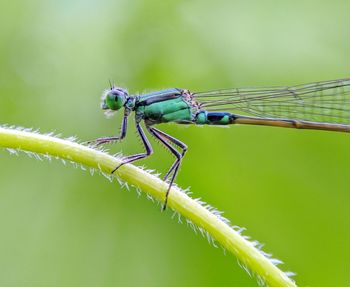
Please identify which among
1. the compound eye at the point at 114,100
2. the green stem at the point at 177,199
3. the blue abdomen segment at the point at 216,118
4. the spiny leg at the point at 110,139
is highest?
the blue abdomen segment at the point at 216,118

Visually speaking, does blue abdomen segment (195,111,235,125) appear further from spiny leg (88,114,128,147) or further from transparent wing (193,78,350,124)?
spiny leg (88,114,128,147)

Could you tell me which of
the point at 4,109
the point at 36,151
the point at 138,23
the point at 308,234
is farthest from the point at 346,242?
the point at 36,151

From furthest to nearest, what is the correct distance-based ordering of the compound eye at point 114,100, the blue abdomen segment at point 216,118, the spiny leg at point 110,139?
1. the blue abdomen segment at point 216,118
2. the compound eye at point 114,100
3. the spiny leg at point 110,139

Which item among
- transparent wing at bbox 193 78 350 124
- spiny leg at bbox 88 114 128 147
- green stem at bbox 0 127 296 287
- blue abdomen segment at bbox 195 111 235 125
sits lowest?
green stem at bbox 0 127 296 287

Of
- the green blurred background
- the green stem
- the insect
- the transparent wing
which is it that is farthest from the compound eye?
the green stem

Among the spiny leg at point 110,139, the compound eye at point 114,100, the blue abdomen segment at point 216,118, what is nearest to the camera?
the spiny leg at point 110,139

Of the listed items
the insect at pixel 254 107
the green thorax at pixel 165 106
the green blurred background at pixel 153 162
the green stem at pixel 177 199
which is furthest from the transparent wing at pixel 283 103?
the green stem at pixel 177 199

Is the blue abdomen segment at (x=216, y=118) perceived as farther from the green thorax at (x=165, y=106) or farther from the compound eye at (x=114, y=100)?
the compound eye at (x=114, y=100)
